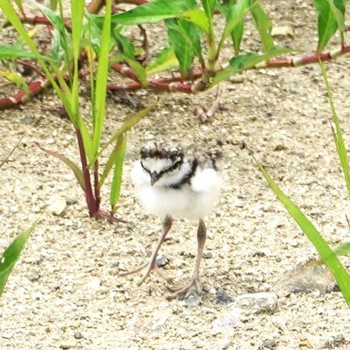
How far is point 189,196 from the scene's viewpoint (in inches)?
140

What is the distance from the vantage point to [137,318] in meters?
3.38

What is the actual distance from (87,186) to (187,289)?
1.94 feet

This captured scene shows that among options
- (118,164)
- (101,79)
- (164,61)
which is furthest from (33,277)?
(164,61)

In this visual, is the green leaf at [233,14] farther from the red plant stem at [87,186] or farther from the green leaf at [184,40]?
the red plant stem at [87,186]

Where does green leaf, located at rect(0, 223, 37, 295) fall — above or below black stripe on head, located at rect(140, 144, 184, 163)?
above

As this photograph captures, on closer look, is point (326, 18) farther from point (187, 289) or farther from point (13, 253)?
point (13, 253)

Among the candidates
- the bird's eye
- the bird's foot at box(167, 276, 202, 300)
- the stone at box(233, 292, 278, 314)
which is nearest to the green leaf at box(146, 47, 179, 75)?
the bird's eye

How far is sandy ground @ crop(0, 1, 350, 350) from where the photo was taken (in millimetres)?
3287

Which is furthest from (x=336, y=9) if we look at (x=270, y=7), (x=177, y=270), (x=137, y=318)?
(x=270, y=7)

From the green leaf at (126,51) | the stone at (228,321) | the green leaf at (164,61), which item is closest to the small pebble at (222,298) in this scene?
the stone at (228,321)

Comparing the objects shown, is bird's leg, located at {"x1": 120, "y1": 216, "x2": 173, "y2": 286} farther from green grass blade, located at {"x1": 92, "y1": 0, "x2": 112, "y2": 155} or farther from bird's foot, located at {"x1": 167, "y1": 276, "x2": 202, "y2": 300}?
green grass blade, located at {"x1": 92, "y1": 0, "x2": 112, "y2": 155}

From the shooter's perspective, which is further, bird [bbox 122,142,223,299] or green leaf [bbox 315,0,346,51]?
green leaf [bbox 315,0,346,51]

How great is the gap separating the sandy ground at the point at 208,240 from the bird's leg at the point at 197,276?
0.12 feet

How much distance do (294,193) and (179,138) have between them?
0.57 metres
